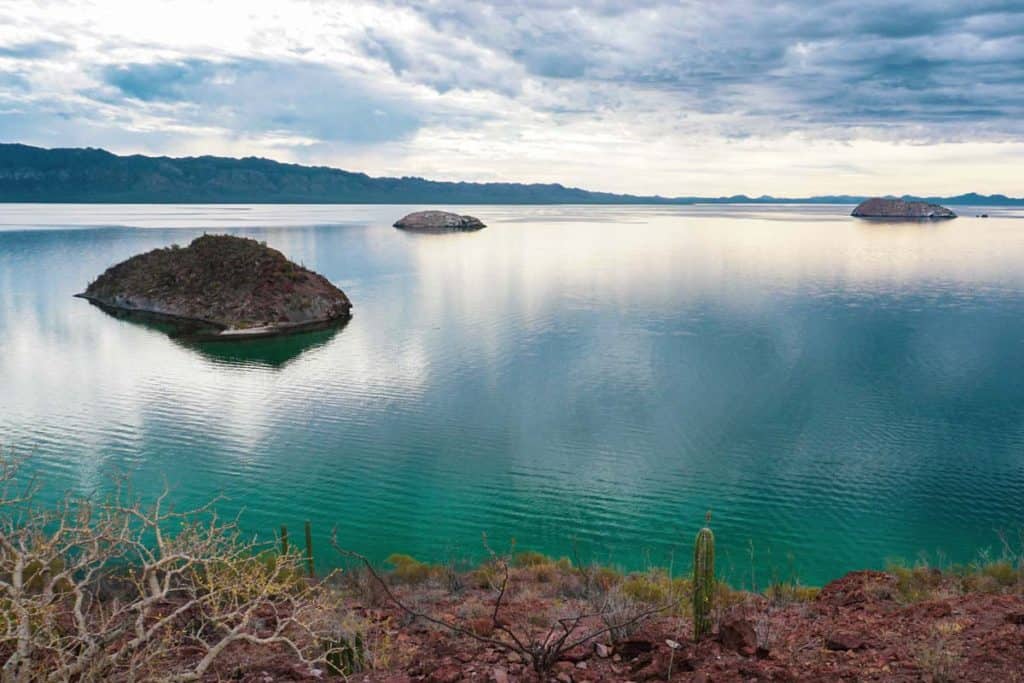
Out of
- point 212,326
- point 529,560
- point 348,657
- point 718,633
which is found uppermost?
point 718,633

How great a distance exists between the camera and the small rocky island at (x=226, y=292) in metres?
61.2

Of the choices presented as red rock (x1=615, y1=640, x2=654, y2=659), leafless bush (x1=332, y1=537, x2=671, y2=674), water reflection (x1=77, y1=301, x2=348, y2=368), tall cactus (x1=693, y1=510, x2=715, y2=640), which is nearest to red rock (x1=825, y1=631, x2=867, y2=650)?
tall cactus (x1=693, y1=510, x2=715, y2=640)

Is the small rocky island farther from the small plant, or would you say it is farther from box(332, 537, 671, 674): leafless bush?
box(332, 537, 671, 674): leafless bush

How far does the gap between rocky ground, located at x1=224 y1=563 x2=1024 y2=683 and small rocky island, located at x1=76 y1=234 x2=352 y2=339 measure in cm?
4796

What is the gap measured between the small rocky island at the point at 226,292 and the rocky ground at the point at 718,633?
1888 inches

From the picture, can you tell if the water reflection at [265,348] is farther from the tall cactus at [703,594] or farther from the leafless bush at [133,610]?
the tall cactus at [703,594]

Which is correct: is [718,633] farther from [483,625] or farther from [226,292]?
[226,292]

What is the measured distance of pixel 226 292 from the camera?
64.5m

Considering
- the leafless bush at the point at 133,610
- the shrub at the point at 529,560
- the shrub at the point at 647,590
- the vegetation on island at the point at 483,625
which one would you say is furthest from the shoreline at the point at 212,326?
the shrub at the point at 647,590

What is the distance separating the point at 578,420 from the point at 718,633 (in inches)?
876

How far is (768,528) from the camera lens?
2316 centimetres

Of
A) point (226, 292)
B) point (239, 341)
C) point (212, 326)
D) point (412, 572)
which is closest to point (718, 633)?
point (412, 572)

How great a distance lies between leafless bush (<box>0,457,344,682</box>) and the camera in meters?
8.84

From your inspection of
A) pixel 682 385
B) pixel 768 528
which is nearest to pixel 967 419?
pixel 682 385
